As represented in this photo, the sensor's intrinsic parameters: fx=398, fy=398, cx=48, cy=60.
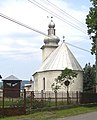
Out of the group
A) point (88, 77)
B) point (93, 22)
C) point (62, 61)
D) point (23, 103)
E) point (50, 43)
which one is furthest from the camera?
point (50, 43)

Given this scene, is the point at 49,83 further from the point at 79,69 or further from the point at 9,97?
the point at 9,97

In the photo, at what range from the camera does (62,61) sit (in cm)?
7444

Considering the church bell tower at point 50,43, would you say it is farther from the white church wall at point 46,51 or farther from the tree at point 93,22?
the tree at point 93,22

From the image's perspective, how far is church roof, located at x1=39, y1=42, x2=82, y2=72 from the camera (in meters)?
73.2

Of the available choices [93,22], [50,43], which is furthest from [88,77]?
[93,22]

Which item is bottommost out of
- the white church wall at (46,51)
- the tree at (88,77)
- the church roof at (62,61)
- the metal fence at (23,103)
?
the metal fence at (23,103)

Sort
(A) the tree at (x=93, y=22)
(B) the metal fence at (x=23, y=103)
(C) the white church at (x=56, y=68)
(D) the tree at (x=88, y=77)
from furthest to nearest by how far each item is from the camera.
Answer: (D) the tree at (x=88, y=77) < (C) the white church at (x=56, y=68) < (A) the tree at (x=93, y=22) < (B) the metal fence at (x=23, y=103)

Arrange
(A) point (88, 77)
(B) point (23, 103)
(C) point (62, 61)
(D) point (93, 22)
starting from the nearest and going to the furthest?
(B) point (23, 103), (D) point (93, 22), (C) point (62, 61), (A) point (88, 77)

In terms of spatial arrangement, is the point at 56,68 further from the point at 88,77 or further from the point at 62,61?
the point at 88,77

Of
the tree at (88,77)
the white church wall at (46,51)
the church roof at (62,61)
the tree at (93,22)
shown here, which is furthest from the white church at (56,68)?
the tree at (93,22)

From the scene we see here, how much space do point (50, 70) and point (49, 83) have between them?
241cm

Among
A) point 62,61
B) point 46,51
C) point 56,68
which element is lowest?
point 56,68

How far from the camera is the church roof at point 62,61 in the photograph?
73.2m

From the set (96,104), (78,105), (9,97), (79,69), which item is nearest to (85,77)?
(79,69)
